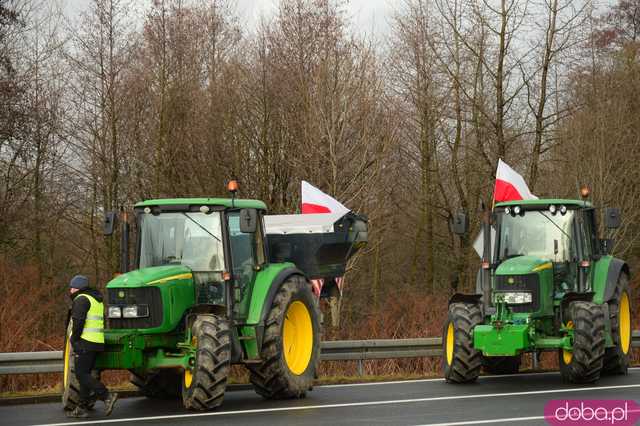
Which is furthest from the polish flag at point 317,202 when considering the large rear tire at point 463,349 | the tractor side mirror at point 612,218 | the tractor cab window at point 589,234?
the tractor side mirror at point 612,218

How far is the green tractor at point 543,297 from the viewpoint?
15305 millimetres

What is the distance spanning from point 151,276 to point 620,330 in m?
8.33

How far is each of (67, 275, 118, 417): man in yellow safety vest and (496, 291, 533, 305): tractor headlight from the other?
6.37 metres

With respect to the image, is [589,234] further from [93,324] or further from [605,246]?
[93,324]

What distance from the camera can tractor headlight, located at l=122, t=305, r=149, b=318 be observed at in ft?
42.4

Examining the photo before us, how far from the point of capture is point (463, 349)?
52.5 ft

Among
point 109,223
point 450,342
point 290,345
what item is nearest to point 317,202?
point 450,342

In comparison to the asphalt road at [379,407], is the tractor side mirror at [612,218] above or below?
above

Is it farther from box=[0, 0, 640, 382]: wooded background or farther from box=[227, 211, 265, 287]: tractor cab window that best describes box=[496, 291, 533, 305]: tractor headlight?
box=[0, 0, 640, 382]: wooded background

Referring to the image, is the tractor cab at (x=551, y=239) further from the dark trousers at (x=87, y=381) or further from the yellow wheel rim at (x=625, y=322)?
the dark trousers at (x=87, y=381)

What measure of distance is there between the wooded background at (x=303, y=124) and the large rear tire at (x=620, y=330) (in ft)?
37.1

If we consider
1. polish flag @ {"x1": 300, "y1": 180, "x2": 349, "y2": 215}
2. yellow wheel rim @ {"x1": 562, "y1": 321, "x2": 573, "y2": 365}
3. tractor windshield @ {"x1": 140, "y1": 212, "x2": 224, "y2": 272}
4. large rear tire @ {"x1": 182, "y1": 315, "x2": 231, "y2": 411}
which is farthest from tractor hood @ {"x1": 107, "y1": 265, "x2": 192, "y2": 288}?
polish flag @ {"x1": 300, "y1": 180, "x2": 349, "y2": 215}

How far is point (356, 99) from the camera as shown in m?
29.1

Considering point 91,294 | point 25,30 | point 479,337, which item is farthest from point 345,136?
point 91,294
